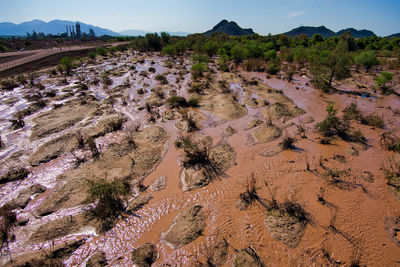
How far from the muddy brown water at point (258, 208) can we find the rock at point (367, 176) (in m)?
0.15

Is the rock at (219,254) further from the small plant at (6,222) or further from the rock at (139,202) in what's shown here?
the small plant at (6,222)

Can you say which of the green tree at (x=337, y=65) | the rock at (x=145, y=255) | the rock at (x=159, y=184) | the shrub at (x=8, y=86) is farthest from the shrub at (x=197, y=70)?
the rock at (x=145, y=255)

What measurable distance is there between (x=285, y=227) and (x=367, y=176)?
458 cm

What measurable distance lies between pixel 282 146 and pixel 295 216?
13.6 ft

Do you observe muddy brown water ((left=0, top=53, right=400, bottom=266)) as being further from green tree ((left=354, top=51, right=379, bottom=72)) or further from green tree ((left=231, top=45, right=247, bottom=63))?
green tree ((left=231, top=45, right=247, bottom=63))

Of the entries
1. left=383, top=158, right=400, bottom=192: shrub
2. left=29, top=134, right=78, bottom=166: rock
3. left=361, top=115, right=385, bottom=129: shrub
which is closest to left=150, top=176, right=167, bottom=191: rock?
left=29, top=134, right=78, bottom=166: rock

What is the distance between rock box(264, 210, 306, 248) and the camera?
5.21 m

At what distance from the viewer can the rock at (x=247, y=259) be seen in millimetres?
4633

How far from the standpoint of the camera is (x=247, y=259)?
186 inches

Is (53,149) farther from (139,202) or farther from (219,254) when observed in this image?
(219,254)

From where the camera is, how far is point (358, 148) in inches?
358

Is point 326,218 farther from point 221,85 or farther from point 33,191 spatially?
point 221,85

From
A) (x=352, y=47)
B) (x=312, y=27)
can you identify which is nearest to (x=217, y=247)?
(x=352, y=47)

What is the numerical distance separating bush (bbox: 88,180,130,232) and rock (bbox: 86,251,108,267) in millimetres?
729
